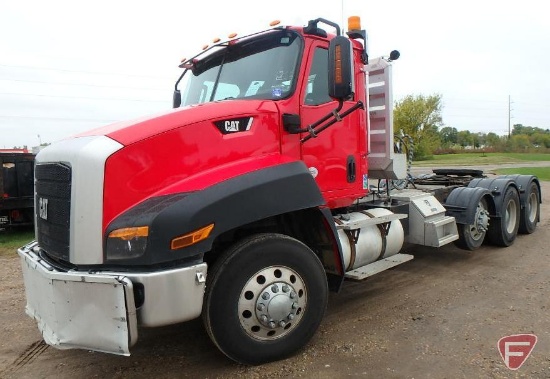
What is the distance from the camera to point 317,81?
4.05m

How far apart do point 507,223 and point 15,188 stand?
32.9 ft

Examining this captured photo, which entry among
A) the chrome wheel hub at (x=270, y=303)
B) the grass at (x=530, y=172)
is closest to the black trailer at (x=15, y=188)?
the chrome wheel hub at (x=270, y=303)

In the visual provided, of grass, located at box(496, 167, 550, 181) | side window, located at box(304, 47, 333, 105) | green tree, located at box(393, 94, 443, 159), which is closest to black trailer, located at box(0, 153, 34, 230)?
side window, located at box(304, 47, 333, 105)

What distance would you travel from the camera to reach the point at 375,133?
17.6ft

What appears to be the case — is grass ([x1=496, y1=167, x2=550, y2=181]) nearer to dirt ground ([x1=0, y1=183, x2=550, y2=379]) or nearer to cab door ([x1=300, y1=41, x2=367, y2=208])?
dirt ground ([x1=0, y1=183, x2=550, y2=379])

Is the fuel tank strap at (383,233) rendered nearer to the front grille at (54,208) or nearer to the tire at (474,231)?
the tire at (474,231)

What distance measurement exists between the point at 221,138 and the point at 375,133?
262cm

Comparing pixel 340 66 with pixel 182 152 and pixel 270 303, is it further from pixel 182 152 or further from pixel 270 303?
pixel 270 303

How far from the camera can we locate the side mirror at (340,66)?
135 inches

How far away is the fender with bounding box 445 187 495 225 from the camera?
6203 mm

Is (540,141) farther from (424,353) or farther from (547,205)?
(424,353)

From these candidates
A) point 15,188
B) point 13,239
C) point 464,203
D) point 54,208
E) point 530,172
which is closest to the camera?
point 54,208

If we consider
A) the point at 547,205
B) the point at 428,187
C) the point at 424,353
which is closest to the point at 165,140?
the point at 424,353

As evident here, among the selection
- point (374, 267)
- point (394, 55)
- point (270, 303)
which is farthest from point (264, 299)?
point (394, 55)
